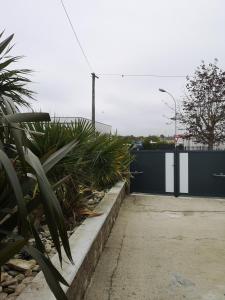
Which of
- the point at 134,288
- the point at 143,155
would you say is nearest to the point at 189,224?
the point at 134,288

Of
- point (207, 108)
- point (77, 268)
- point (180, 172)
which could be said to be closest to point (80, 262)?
point (77, 268)

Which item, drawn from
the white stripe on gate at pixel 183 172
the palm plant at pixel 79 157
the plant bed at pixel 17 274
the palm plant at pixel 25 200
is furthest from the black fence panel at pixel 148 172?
the palm plant at pixel 25 200

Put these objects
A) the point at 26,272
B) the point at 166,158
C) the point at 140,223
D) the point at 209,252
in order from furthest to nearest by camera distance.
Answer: the point at 166,158
the point at 140,223
the point at 209,252
the point at 26,272

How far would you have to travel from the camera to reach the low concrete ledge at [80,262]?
2.96 metres

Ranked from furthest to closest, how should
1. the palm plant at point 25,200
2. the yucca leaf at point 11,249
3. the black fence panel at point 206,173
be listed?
the black fence panel at point 206,173 → the yucca leaf at point 11,249 → the palm plant at point 25,200

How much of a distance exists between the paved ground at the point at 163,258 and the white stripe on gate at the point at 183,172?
2.84 metres

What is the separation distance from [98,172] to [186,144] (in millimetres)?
22761

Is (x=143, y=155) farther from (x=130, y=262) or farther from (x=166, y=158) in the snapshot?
(x=130, y=262)

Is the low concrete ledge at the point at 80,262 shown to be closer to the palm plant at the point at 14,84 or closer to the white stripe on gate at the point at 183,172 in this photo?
the palm plant at the point at 14,84

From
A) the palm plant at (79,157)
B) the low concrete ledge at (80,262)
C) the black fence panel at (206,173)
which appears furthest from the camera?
the black fence panel at (206,173)

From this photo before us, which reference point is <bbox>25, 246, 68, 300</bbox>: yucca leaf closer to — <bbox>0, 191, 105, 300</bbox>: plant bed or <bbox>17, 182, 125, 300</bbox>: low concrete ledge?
<bbox>17, 182, 125, 300</bbox>: low concrete ledge

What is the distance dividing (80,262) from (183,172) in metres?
8.70

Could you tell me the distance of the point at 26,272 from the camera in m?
3.65

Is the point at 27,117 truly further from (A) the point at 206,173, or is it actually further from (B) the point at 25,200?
(A) the point at 206,173
